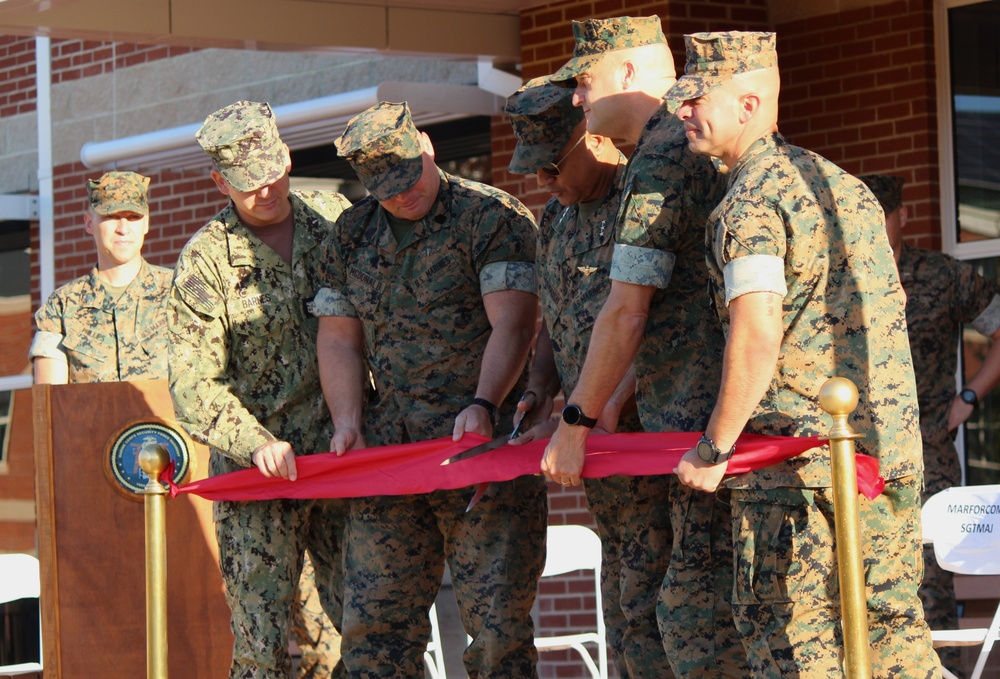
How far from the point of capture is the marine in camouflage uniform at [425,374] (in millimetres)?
5137

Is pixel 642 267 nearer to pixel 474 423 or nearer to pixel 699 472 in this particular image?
pixel 699 472

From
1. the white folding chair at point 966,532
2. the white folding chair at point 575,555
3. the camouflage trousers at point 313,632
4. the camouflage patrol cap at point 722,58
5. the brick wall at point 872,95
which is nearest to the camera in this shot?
the camouflage patrol cap at point 722,58

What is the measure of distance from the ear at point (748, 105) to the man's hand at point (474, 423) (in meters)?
1.34

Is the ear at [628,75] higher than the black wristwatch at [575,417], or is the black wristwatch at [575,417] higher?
the ear at [628,75]

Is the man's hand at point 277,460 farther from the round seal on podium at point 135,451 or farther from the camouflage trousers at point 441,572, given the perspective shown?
the round seal on podium at point 135,451

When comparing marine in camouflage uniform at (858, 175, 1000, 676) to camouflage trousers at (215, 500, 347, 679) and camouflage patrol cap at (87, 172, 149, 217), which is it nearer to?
camouflage trousers at (215, 500, 347, 679)

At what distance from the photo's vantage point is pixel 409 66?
33.0 feet

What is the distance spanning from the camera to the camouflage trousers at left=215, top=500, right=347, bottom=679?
5.46 metres

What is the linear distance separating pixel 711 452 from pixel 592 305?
895 millimetres

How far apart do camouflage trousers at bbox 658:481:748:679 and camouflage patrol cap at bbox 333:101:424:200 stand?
1451 mm

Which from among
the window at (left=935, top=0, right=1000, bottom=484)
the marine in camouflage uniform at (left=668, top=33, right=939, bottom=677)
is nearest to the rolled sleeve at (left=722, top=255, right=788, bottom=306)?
the marine in camouflage uniform at (left=668, top=33, right=939, bottom=677)

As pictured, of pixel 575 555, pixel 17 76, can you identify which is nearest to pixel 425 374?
pixel 575 555

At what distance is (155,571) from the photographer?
16.6ft

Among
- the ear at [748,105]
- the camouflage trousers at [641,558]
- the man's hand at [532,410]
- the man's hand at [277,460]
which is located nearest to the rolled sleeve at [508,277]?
the man's hand at [532,410]
